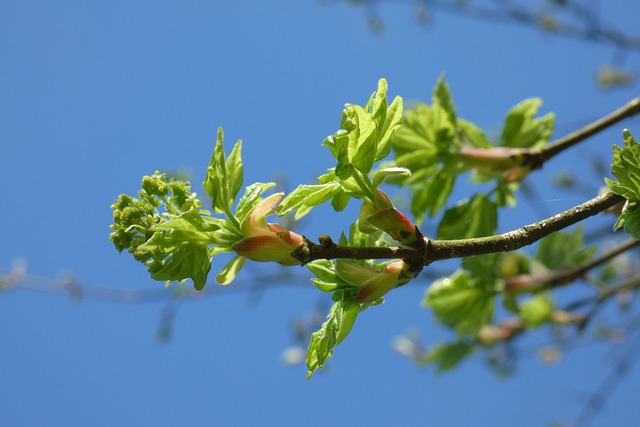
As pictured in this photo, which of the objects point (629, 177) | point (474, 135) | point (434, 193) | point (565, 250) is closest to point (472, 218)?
point (434, 193)

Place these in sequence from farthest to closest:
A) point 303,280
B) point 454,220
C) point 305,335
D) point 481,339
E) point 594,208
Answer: point 305,335
point 303,280
point 481,339
point 454,220
point 594,208

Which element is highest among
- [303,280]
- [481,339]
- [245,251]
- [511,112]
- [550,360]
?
[511,112]

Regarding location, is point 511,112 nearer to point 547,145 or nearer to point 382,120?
point 547,145

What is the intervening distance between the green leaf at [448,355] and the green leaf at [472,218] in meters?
0.79

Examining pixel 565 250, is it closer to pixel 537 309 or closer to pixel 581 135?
pixel 537 309

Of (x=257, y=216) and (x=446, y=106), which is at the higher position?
(x=446, y=106)

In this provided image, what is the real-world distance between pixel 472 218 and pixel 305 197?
2.83 ft

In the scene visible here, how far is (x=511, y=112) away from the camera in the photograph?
1.86m

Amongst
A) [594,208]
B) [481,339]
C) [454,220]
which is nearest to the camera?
[594,208]

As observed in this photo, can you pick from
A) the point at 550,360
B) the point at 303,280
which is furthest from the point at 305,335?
the point at 550,360

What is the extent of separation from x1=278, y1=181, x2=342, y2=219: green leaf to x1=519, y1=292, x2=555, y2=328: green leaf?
1.79 metres

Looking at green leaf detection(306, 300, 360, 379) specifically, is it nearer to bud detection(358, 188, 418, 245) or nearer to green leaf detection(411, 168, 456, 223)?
bud detection(358, 188, 418, 245)

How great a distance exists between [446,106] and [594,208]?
87 centimetres

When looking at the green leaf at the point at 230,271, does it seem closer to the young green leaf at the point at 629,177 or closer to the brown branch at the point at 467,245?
the brown branch at the point at 467,245
